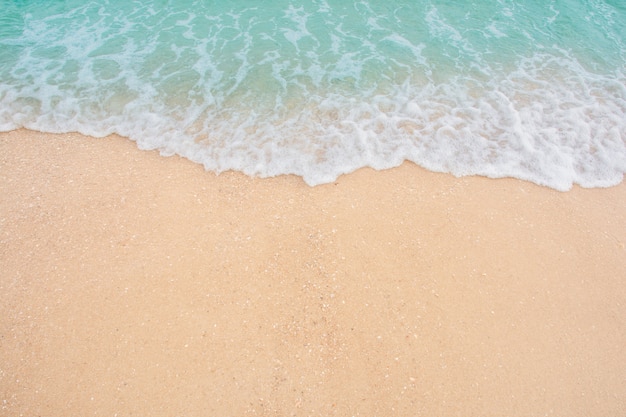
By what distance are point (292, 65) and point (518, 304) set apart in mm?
7088

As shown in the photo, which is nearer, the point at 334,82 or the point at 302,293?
the point at 302,293

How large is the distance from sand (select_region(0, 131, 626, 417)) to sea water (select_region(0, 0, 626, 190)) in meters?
0.73

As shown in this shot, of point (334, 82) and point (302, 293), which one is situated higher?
point (334, 82)

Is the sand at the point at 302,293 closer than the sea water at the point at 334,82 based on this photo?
Yes

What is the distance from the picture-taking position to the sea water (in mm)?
6875

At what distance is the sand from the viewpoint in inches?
164

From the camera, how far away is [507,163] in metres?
6.70

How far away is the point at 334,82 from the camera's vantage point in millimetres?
8477

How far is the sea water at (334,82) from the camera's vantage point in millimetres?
6875

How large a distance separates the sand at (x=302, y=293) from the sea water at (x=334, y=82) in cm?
73

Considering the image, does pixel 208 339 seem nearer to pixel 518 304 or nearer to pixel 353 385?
pixel 353 385

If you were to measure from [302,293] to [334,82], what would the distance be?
542 cm

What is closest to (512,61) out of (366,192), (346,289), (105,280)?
(366,192)

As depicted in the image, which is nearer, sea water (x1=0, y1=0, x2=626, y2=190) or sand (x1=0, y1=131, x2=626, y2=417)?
sand (x1=0, y1=131, x2=626, y2=417)
